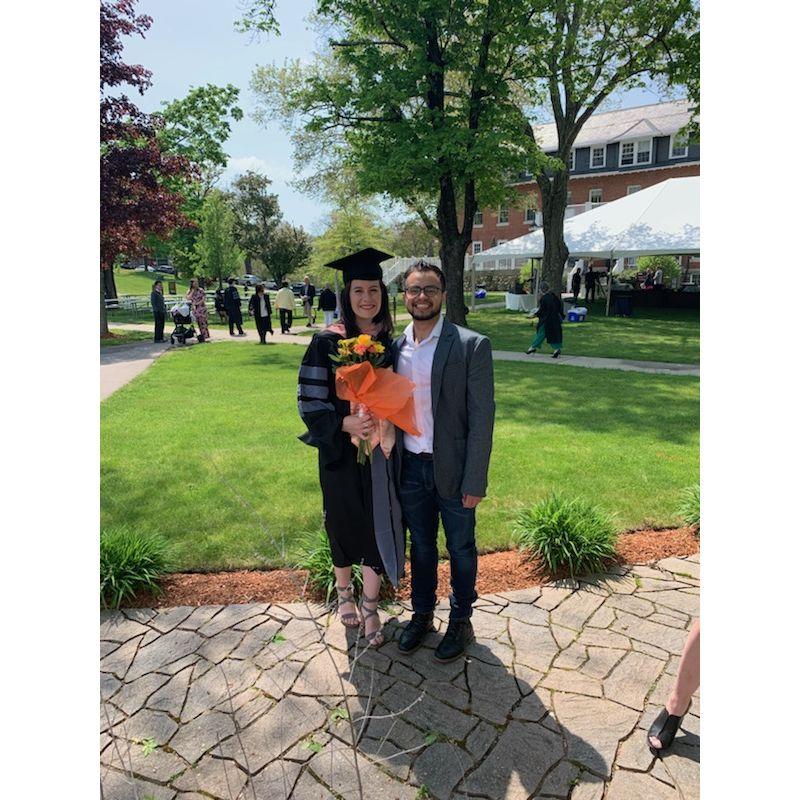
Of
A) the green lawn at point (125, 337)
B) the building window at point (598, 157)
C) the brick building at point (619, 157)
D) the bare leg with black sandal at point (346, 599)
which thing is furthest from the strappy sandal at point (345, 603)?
the building window at point (598, 157)

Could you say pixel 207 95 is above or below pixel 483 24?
above

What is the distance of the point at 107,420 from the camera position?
29.2ft

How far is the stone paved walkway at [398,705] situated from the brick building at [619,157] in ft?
142

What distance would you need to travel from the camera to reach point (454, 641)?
3.37m

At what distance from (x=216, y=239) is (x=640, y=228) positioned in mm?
26353

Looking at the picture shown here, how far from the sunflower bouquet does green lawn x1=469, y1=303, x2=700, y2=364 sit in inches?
372

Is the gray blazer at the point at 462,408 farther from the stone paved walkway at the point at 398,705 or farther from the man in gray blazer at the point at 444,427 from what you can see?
the stone paved walkway at the point at 398,705

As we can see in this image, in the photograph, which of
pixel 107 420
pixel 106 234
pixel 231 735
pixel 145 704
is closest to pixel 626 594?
pixel 231 735

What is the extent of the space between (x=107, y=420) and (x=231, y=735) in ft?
Result: 23.8

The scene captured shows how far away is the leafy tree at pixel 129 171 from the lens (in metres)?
16.3

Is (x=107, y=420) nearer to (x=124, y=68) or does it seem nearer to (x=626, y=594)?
(x=626, y=594)

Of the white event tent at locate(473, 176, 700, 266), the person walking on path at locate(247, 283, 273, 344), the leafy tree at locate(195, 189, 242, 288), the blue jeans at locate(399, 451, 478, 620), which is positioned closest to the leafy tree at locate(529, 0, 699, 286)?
the white event tent at locate(473, 176, 700, 266)

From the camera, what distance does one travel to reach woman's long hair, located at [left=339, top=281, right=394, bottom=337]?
10.4 feet

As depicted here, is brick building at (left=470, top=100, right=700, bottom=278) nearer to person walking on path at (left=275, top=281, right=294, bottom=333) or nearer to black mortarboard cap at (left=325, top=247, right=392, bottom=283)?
person walking on path at (left=275, top=281, right=294, bottom=333)
